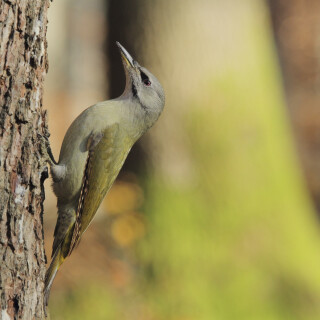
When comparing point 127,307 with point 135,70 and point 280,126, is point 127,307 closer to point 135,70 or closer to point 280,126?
point 280,126

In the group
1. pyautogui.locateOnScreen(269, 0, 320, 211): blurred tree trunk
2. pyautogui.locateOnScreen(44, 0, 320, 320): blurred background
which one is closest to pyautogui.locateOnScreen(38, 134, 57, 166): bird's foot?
pyautogui.locateOnScreen(44, 0, 320, 320): blurred background

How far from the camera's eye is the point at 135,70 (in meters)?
5.13

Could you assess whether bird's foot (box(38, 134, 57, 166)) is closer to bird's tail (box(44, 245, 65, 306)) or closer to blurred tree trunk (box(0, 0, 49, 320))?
blurred tree trunk (box(0, 0, 49, 320))

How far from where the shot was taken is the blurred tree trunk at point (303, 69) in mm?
16312

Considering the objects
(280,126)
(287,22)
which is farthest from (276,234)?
(287,22)

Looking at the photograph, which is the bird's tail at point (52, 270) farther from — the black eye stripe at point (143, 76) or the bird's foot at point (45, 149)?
the black eye stripe at point (143, 76)

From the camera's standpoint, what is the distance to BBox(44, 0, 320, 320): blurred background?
26.1ft

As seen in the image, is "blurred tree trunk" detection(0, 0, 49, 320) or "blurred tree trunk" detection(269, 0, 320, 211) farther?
"blurred tree trunk" detection(269, 0, 320, 211)

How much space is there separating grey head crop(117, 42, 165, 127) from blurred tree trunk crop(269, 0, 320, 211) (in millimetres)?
11374

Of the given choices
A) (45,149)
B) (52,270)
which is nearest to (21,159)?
(45,149)

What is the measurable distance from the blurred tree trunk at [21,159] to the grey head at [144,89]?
122 centimetres

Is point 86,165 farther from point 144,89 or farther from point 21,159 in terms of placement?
point 21,159

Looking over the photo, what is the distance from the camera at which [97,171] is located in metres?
4.76

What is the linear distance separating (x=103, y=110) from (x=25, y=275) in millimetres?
1385
